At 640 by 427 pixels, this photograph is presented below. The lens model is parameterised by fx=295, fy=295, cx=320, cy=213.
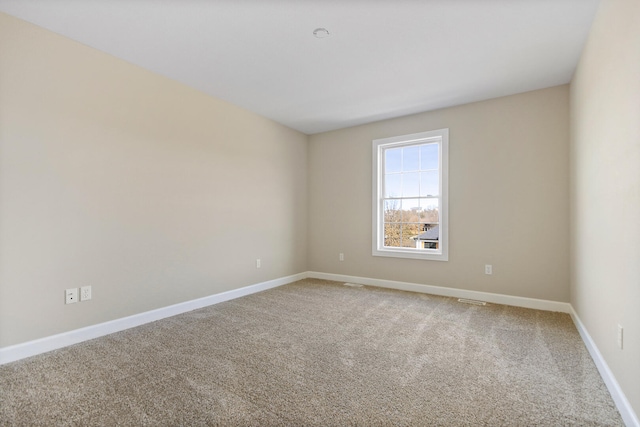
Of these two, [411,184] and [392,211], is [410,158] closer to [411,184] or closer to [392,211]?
[411,184]

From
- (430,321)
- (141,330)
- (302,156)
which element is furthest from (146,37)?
(430,321)

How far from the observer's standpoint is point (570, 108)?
10.2ft

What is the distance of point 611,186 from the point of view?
1781mm

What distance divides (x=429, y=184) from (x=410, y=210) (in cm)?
45

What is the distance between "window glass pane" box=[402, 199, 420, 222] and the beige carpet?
61.9 inches

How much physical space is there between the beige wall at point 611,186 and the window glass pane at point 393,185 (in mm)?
2069

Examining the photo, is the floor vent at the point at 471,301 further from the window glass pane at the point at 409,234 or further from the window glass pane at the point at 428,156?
the window glass pane at the point at 428,156

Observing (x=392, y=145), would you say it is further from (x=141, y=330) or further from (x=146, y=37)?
(x=141, y=330)

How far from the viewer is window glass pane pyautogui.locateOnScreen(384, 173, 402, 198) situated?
439 centimetres

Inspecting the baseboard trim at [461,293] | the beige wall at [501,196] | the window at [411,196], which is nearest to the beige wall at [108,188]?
the baseboard trim at [461,293]

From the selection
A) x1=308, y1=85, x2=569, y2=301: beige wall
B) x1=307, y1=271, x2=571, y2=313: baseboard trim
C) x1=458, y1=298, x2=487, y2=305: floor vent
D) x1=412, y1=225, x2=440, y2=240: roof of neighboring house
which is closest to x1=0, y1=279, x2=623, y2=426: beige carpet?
x1=307, y1=271, x2=571, y2=313: baseboard trim

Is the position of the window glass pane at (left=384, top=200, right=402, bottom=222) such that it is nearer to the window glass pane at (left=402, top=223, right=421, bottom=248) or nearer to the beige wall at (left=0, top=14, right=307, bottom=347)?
the window glass pane at (left=402, top=223, right=421, bottom=248)

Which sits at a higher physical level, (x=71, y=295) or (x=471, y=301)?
(x=71, y=295)

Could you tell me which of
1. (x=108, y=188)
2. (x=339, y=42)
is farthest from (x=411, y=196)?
(x=108, y=188)
